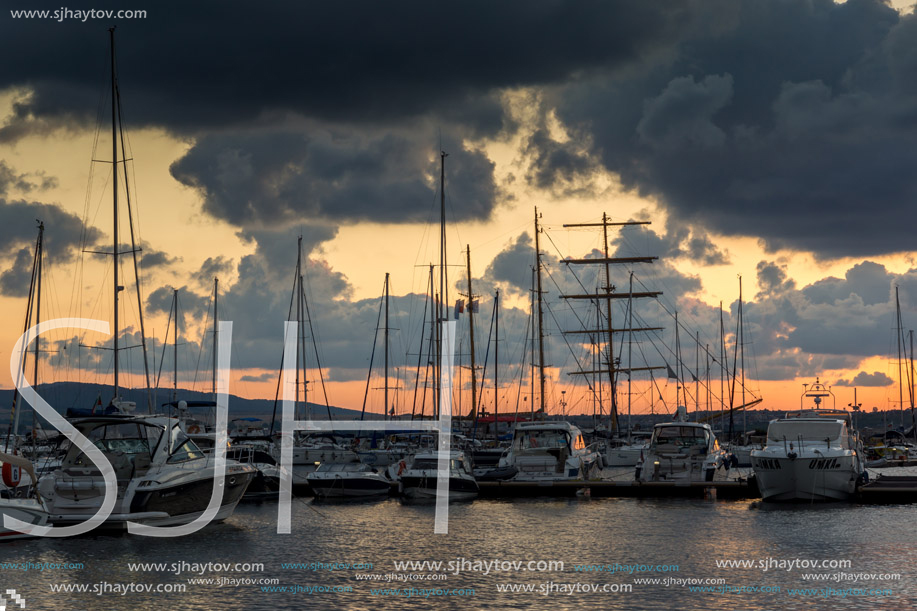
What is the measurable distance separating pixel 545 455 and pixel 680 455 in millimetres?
6396

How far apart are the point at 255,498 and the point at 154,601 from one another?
76.3 ft

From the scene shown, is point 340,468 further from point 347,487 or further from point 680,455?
point 680,455

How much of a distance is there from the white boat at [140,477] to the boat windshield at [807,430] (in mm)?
23891

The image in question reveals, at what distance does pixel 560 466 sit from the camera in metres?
47.2

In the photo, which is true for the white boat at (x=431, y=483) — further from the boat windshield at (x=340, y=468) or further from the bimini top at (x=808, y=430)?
the bimini top at (x=808, y=430)

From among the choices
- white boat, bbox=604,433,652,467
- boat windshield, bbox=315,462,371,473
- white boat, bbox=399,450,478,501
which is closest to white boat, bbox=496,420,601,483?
white boat, bbox=399,450,478,501

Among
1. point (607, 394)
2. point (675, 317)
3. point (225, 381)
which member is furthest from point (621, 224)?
point (225, 381)

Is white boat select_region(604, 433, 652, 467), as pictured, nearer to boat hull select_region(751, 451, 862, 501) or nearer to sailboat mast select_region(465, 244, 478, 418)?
sailboat mast select_region(465, 244, 478, 418)

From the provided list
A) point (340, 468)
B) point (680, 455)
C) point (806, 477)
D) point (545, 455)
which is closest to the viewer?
point (806, 477)

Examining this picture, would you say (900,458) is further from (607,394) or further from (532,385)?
(532,385)

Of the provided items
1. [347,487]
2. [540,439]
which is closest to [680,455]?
[540,439]

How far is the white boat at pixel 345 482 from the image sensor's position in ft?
145

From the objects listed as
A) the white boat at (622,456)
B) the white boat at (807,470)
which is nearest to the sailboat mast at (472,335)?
the white boat at (622,456)

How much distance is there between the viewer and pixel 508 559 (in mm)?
27500
